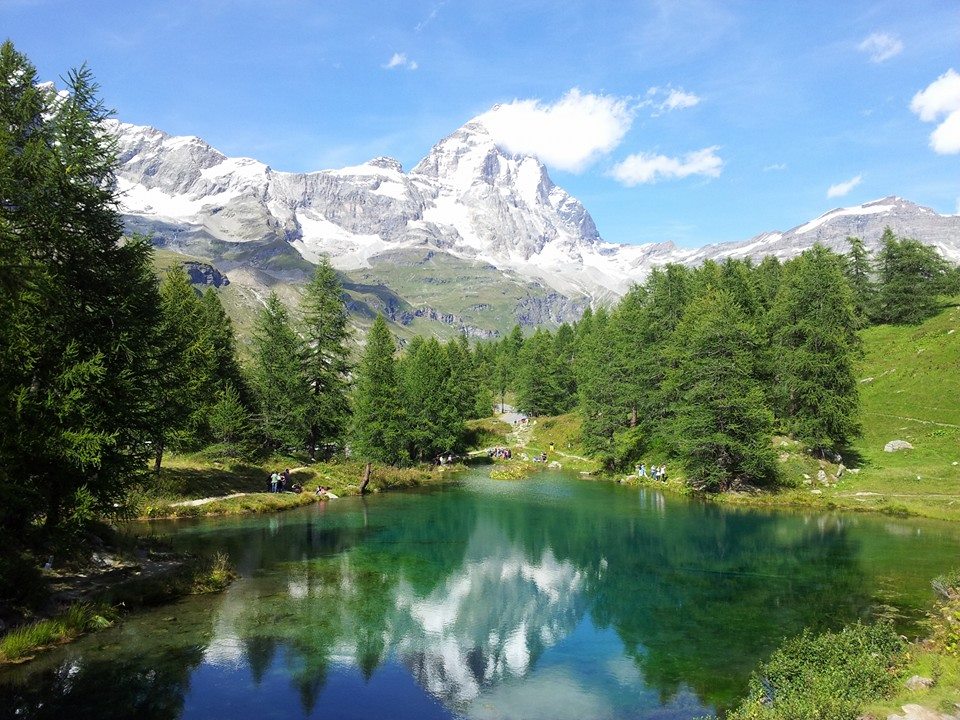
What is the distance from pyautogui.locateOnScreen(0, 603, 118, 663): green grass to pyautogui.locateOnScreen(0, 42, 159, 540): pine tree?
299cm

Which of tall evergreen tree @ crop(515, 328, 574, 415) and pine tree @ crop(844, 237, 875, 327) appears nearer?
pine tree @ crop(844, 237, 875, 327)

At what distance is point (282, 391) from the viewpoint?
58.9m

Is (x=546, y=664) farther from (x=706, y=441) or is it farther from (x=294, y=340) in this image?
(x=294, y=340)

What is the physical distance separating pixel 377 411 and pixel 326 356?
25.9 ft

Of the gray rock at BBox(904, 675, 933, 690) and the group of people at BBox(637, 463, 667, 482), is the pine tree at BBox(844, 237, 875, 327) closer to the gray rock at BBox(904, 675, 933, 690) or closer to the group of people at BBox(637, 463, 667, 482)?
the group of people at BBox(637, 463, 667, 482)

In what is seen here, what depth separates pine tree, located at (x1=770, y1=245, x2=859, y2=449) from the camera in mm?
55062

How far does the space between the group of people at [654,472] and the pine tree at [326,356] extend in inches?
1300

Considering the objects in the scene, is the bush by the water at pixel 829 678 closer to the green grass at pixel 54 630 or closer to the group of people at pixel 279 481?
the green grass at pixel 54 630

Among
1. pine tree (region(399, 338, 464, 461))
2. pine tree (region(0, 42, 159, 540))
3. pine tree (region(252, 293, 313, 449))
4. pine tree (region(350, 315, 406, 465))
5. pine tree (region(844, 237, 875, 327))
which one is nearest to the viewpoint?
pine tree (region(0, 42, 159, 540))

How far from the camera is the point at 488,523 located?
44656 mm

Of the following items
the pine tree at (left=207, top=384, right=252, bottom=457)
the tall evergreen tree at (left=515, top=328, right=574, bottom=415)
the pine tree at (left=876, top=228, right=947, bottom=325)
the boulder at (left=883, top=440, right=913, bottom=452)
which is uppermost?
the pine tree at (left=876, top=228, right=947, bottom=325)

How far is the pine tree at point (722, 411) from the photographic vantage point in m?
53.6

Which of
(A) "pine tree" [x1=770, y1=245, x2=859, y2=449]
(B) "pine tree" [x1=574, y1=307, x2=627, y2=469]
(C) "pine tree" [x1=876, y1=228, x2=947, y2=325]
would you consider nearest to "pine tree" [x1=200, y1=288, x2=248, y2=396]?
(B) "pine tree" [x1=574, y1=307, x2=627, y2=469]

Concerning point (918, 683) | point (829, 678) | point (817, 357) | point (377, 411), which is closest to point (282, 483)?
point (377, 411)
